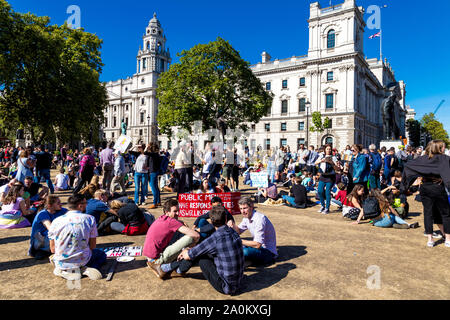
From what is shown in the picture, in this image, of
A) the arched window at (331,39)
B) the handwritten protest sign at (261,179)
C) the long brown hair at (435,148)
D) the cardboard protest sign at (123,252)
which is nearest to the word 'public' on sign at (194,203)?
the handwritten protest sign at (261,179)

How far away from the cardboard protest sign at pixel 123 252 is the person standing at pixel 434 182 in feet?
18.8

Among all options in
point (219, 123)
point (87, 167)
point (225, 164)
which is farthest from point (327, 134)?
point (87, 167)

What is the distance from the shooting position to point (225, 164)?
12.1 m

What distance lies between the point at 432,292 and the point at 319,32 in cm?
Result: 4946

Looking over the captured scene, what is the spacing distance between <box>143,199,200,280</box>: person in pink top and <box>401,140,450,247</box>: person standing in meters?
4.66

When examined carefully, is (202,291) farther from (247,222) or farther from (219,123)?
(219,123)

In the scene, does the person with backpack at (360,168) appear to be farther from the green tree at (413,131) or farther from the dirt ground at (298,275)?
the green tree at (413,131)

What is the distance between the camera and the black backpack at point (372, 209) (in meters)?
7.34

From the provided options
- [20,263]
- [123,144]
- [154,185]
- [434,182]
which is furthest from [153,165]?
[434,182]

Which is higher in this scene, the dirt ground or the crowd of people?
the crowd of people

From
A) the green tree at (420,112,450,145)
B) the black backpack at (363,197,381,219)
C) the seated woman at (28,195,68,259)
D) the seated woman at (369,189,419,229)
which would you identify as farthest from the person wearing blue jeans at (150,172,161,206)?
the green tree at (420,112,450,145)

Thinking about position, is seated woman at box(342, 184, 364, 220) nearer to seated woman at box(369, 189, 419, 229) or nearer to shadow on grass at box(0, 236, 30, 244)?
seated woman at box(369, 189, 419, 229)

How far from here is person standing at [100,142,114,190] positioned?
10.2 m

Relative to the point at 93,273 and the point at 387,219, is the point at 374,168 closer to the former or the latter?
the point at 387,219
